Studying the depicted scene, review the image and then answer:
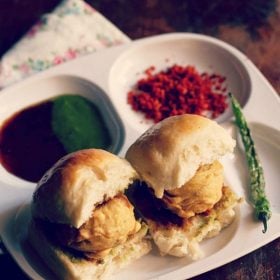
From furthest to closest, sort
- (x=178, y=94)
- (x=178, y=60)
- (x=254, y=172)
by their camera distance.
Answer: (x=178, y=60), (x=178, y=94), (x=254, y=172)

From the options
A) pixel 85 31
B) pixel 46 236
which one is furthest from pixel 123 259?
pixel 85 31

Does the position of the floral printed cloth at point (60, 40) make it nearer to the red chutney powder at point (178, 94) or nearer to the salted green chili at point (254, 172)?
the red chutney powder at point (178, 94)

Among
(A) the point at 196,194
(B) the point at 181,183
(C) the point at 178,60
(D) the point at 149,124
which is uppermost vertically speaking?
(B) the point at 181,183

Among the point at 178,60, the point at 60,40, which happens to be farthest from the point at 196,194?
the point at 60,40

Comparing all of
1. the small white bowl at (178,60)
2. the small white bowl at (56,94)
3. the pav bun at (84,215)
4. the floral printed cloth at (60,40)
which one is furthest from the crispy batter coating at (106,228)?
the floral printed cloth at (60,40)

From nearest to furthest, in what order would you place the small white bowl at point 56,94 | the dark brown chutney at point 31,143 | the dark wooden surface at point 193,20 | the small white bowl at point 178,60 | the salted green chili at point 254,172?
the salted green chili at point 254,172 < the dark brown chutney at point 31,143 < the small white bowl at point 56,94 < the small white bowl at point 178,60 < the dark wooden surface at point 193,20

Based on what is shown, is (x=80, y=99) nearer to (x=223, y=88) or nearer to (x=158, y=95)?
(x=158, y=95)

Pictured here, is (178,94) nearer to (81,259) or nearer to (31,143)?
(31,143)

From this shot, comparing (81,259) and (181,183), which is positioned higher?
(181,183)
